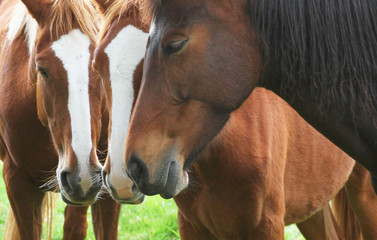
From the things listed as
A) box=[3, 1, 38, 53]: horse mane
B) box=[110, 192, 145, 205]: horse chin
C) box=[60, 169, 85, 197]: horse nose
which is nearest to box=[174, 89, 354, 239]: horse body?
box=[110, 192, 145, 205]: horse chin

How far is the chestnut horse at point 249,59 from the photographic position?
2.30 metres

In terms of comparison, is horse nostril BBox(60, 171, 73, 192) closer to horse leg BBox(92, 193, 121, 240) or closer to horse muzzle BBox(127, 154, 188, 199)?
horse leg BBox(92, 193, 121, 240)

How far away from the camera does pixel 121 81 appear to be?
118 inches

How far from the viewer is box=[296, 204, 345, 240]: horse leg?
4.93 m

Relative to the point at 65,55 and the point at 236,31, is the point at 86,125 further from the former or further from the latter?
the point at 236,31

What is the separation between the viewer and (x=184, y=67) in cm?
232

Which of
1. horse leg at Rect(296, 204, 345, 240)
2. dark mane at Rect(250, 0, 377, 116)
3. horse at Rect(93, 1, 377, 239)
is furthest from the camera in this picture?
horse leg at Rect(296, 204, 345, 240)

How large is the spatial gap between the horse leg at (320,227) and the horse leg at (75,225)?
1650 mm

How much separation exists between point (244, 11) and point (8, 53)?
2468 millimetres

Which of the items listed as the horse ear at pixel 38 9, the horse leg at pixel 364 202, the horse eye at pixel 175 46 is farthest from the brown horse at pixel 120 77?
the horse leg at pixel 364 202

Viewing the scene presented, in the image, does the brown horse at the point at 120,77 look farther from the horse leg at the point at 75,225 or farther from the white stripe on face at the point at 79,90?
the horse leg at the point at 75,225

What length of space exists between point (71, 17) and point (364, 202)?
2.44 metres

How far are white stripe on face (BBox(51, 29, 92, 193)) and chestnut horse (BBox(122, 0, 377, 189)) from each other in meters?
1.12

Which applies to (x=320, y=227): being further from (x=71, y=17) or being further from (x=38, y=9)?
(x=38, y=9)
